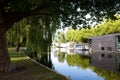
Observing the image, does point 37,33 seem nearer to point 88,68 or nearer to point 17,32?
point 17,32

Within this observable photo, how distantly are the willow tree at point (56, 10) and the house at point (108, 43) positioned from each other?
3477 centimetres

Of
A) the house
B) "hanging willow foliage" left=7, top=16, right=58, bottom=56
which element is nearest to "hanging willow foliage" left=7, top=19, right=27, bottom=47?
"hanging willow foliage" left=7, top=16, right=58, bottom=56

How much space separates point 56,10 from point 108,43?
43.0 m

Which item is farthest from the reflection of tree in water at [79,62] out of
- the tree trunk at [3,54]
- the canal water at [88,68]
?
the tree trunk at [3,54]

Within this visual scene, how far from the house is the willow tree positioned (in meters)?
34.8

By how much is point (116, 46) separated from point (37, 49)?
27137mm

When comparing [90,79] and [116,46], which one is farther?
[116,46]

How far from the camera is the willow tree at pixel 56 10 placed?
14238mm

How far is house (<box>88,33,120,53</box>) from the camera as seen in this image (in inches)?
2015

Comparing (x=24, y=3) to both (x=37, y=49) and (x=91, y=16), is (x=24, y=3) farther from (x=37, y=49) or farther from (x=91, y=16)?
(x=37, y=49)

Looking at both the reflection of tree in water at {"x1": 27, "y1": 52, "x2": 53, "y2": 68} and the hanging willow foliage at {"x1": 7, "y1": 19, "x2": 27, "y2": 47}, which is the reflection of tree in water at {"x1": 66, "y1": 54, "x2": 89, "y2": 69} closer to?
the reflection of tree in water at {"x1": 27, "y1": 52, "x2": 53, "y2": 68}

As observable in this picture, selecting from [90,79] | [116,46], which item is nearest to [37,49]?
[90,79]

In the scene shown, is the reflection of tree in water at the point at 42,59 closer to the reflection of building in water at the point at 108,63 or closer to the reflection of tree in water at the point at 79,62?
the reflection of tree in water at the point at 79,62

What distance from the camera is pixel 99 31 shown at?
72750mm
